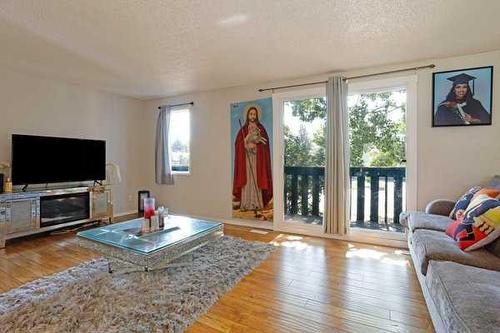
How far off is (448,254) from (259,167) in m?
2.70

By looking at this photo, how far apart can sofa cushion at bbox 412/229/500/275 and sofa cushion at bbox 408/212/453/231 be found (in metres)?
0.31

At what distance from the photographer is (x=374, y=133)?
3.30 m

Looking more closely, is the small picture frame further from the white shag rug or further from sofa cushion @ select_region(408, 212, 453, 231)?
sofa cushion @ select_region(408, 212, 453, 231)

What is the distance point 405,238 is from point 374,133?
1.37 m

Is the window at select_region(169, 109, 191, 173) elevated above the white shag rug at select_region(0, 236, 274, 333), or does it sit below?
above

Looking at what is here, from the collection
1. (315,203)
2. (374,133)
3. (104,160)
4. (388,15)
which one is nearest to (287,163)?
(315,203)

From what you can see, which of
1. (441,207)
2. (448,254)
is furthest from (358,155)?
(448,254)

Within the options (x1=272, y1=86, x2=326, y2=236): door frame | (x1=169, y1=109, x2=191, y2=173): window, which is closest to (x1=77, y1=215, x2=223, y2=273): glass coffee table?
(x1=272, y1=86, x2=326, y2=236): door frame

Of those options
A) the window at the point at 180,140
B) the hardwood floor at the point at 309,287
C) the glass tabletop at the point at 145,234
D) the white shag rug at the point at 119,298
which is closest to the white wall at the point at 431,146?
the window at the point at 180,140

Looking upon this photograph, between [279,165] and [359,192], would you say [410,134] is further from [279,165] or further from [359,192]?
[279,165]

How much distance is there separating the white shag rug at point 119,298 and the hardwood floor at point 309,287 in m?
0.14

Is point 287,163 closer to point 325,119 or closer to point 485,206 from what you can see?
point 325,119

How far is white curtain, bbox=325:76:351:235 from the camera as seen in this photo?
332 cm

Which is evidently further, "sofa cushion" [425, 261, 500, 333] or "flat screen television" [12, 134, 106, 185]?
"flat screen television" [12, 134, 106, 185]
